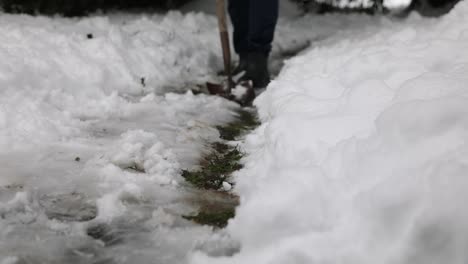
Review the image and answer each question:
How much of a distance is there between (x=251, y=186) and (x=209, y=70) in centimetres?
289

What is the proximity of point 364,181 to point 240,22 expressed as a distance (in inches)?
125

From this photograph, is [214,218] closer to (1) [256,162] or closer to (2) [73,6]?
(1) [256,162]

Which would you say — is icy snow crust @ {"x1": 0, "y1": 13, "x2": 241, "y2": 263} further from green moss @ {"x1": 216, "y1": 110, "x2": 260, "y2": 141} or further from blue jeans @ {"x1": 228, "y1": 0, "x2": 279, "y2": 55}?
blue jeans @ {"x1": 228, "y1": 0, "x2": 279, "y2": 55}

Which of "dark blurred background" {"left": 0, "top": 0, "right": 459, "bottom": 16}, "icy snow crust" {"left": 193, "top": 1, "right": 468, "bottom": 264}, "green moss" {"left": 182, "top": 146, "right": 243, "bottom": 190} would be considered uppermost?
"icy snow crust" {"left": 193, "top": 1, "right": 468, "bottom": 264}

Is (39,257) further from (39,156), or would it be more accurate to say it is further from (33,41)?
(33,41)

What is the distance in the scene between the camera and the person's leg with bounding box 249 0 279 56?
13.4 ft

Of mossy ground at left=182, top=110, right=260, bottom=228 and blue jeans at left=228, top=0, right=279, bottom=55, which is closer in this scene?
mossy ground at left=182, top=110, right=260, bottom=228

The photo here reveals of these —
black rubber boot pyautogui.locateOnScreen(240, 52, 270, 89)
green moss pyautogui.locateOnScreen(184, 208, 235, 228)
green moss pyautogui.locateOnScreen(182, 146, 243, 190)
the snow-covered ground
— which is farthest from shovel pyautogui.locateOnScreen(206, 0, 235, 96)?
green moss pyautogui.locateOnScreen(184, 208, 235, 228)

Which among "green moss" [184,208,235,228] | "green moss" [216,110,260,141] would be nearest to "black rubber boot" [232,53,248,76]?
"green moss" [216,110,260,141]

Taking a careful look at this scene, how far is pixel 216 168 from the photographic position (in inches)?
91.6

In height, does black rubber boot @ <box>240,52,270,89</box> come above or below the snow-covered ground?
below

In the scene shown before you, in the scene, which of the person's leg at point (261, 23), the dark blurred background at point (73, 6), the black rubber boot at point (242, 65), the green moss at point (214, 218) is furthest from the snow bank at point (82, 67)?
the green moss at point (214, 218)

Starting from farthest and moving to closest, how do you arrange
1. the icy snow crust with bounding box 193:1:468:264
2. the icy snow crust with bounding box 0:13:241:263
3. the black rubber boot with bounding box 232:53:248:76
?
1. the black rubber boot with bounding box 232:53:248:76
2. the icy snow crust with bounding box 0:13:241:263
3. the icy snow crust with bounding box 193:1:468:264

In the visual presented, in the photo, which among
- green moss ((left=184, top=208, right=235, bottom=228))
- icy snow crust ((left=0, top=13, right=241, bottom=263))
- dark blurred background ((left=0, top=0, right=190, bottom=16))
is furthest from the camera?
dark blurred background ((left=0, top=0, right=190, bottom=16))
